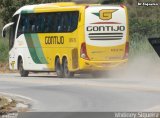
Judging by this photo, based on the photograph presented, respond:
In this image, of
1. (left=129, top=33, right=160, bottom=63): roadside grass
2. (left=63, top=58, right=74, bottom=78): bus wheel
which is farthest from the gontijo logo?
(left=129, top=33, right=160, bottom=63): roadside grass

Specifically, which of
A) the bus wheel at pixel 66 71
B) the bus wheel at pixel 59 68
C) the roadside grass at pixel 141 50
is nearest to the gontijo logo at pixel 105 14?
the bus wheel at pixel 66 71

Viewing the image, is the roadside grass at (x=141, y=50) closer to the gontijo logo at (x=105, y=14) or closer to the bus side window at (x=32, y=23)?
the gontijo logo at (x=105, y=14)

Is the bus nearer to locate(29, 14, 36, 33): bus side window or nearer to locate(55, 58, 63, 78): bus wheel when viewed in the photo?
locate(55, 58, 63, 78): bus wheel

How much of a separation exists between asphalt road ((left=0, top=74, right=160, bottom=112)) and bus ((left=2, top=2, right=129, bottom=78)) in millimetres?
3272

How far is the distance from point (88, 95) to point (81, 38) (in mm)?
10252

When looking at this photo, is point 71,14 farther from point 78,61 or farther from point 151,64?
point 151,64

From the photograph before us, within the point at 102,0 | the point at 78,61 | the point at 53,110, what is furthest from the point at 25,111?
the point at 102,0

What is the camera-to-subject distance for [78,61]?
112ft

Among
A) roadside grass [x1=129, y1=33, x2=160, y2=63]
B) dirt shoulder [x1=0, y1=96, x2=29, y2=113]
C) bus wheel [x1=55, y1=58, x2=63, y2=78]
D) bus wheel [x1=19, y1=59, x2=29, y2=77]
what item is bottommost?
bus wheel [x1=19, y1=59, x2=29, y2=77]

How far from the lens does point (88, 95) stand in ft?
78.0

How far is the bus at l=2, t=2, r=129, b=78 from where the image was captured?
1329 inches

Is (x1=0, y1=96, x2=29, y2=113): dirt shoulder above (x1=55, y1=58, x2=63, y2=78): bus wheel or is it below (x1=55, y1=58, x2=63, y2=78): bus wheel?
above

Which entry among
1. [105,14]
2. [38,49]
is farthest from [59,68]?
[105,14]

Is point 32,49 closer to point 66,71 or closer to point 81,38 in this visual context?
point 66,71
